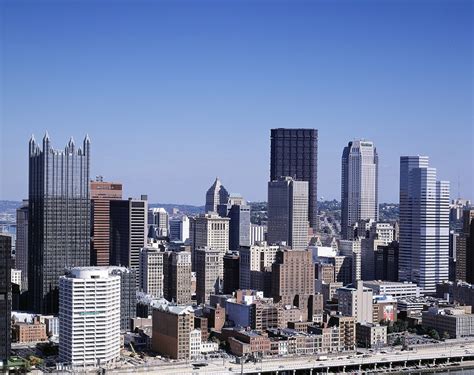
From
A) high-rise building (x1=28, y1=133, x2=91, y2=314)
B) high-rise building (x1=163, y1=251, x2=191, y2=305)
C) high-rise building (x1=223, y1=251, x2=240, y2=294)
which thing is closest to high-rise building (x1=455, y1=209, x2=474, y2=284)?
high-rise building (x1=223, y1=251, x2=240, y2=294)

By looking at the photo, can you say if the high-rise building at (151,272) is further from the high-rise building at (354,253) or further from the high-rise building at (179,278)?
the high-rise building at (354,253)

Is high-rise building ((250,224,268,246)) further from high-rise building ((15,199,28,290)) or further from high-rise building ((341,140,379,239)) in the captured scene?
high-rise building ((15,199,28,290))

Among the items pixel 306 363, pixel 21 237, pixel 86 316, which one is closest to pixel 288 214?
pixel 21 237

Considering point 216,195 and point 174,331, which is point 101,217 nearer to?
point 174,331

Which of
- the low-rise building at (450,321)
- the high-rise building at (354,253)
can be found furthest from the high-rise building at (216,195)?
the low-rise building at (450,321)

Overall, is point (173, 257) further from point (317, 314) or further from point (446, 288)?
point (446, 288)
